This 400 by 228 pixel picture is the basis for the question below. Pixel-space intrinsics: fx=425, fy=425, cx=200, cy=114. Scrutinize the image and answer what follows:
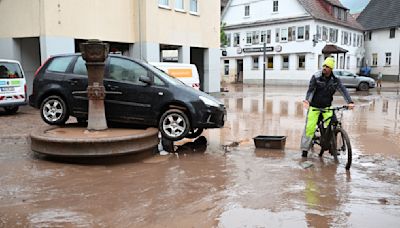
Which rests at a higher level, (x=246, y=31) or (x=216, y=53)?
(x=246, y=31)

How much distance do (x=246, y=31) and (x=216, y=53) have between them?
79.6 feet

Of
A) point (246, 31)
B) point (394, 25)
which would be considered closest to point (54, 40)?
point (246, 31)

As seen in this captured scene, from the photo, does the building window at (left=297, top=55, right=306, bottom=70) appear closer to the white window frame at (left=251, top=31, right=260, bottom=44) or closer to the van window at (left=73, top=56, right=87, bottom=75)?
the white window frame at (left=251, top=31, right=260, bottom=44)

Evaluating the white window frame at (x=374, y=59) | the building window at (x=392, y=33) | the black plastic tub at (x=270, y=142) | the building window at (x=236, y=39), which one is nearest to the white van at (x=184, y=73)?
the black plastic tub at (x=270, y=142)

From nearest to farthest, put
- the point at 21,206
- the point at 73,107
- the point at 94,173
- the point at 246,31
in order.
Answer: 1. the point at 21,206
2. the point at 94,173
3. the point at 73,107
4. the point at 246,31

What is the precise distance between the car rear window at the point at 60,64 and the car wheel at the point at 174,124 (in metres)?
2.46

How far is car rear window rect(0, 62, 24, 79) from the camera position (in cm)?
1437

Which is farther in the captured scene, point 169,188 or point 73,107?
point 73,107

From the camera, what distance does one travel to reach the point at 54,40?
17188 mm

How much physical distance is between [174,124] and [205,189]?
8.92ft

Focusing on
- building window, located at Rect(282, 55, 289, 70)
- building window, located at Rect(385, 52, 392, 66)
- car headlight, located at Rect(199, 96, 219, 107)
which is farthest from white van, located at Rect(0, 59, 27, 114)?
building window, located at Rect(385, 52, 392, 66)

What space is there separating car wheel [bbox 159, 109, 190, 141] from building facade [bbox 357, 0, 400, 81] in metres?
47.4

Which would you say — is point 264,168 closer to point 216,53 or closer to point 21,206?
point 21,206

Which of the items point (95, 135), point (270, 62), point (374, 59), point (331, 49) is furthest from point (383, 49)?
point (95, 135)
